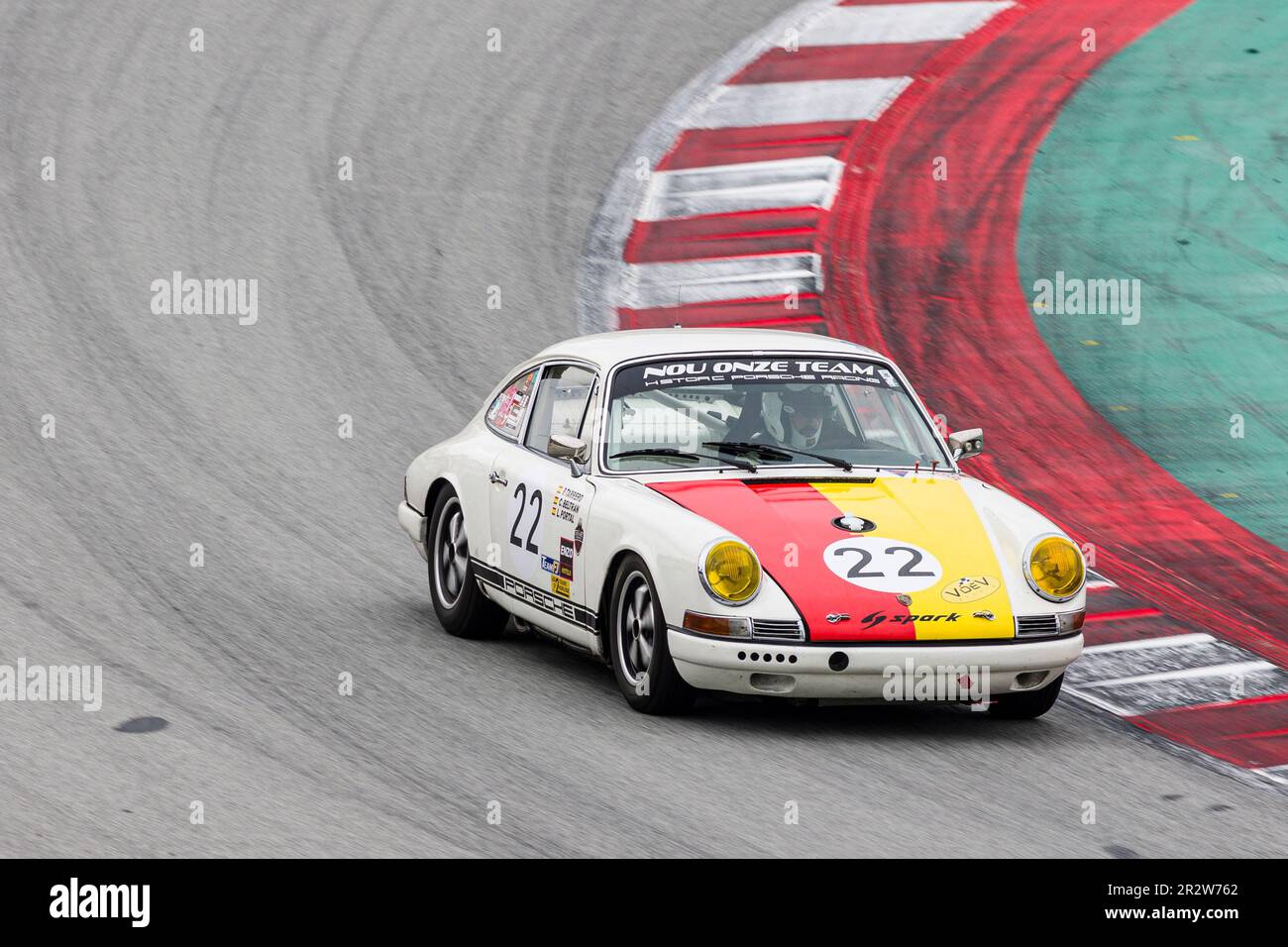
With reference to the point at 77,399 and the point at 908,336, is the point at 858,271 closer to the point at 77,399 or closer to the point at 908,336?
the point at 908,336

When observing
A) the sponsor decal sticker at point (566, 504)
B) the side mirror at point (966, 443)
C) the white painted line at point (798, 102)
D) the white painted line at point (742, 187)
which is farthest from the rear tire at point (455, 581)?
the white painted line at point (798, 102)

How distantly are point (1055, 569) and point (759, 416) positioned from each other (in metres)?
1.50

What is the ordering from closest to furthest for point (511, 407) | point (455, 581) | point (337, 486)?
point (455, 581) < point (511, 407) < point (337, 486)

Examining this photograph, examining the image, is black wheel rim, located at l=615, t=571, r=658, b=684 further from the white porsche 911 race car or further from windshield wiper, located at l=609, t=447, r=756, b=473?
windshield wiper, located at l=609, t=447, r=756, b=473

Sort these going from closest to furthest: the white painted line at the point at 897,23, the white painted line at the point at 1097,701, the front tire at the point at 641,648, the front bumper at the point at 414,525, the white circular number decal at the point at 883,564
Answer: the white circular number decal at the point at 883,564
the front tire at the point at 641,648
the white painted line at the point at 1097,701
the front bumper at the point at 414,525
the white painted line at the point at 897,23

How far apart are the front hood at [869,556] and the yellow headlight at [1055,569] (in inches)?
6.2

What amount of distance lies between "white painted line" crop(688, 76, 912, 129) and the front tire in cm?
945

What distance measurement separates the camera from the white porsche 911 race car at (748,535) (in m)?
7.40

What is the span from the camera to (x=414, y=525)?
32.1 feet

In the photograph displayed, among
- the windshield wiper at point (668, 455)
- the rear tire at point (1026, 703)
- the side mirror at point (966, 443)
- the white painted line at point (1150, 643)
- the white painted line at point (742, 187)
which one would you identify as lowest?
the white painted line at point (1150, 643)

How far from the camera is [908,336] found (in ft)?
44.7

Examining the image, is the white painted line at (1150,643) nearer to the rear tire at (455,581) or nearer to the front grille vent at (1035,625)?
the front grille vent at (1035,625)

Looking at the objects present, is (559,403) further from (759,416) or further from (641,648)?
(641,648)

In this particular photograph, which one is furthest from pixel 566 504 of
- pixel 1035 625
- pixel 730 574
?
pixel 1035 625
